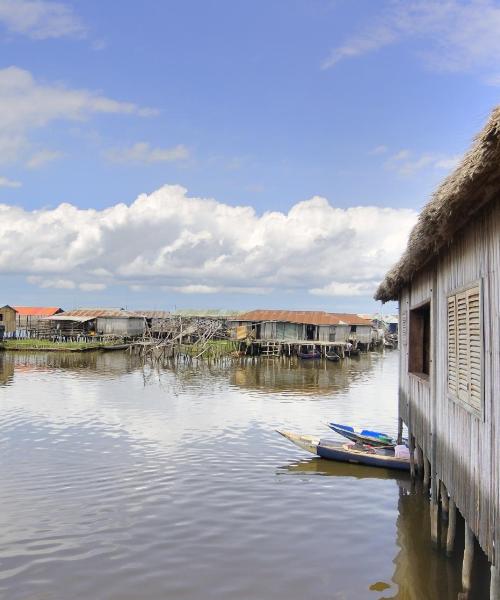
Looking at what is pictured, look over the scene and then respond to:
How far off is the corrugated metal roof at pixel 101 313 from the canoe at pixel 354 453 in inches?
1865

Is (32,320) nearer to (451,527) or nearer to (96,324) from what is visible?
(96,324)

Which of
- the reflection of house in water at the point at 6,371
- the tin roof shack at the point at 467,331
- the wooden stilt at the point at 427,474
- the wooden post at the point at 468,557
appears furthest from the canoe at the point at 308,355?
the wooden post at the point at 468,557

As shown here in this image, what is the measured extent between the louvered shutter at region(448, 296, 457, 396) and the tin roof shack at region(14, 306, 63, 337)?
5734 centimetres

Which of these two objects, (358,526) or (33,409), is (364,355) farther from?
(358,526)

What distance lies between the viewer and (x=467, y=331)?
20.1 ft

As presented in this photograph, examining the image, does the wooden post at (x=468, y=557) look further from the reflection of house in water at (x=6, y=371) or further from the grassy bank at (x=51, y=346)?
the grassy bank at (x=51, y=346)

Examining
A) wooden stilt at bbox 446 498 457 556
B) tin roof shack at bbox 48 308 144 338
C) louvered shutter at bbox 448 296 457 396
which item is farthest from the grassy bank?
louvered shutter at bbox 448 296 457 396

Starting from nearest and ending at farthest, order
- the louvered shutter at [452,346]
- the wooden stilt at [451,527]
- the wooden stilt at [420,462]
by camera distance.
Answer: the louvered shutter at [452,346] → the wooden stilt at [451,527] → the wooden stilt at [420,462]

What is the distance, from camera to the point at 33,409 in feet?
68.3

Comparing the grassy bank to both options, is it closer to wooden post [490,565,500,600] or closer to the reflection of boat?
the reflection of boat

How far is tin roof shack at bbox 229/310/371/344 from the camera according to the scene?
53.0 metres

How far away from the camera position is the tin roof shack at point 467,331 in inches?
192

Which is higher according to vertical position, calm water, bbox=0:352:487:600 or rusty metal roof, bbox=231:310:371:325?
rusty metal roof, bbox=231:310:371:325

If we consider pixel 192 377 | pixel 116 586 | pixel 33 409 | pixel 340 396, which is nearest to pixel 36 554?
pixel 116 586
